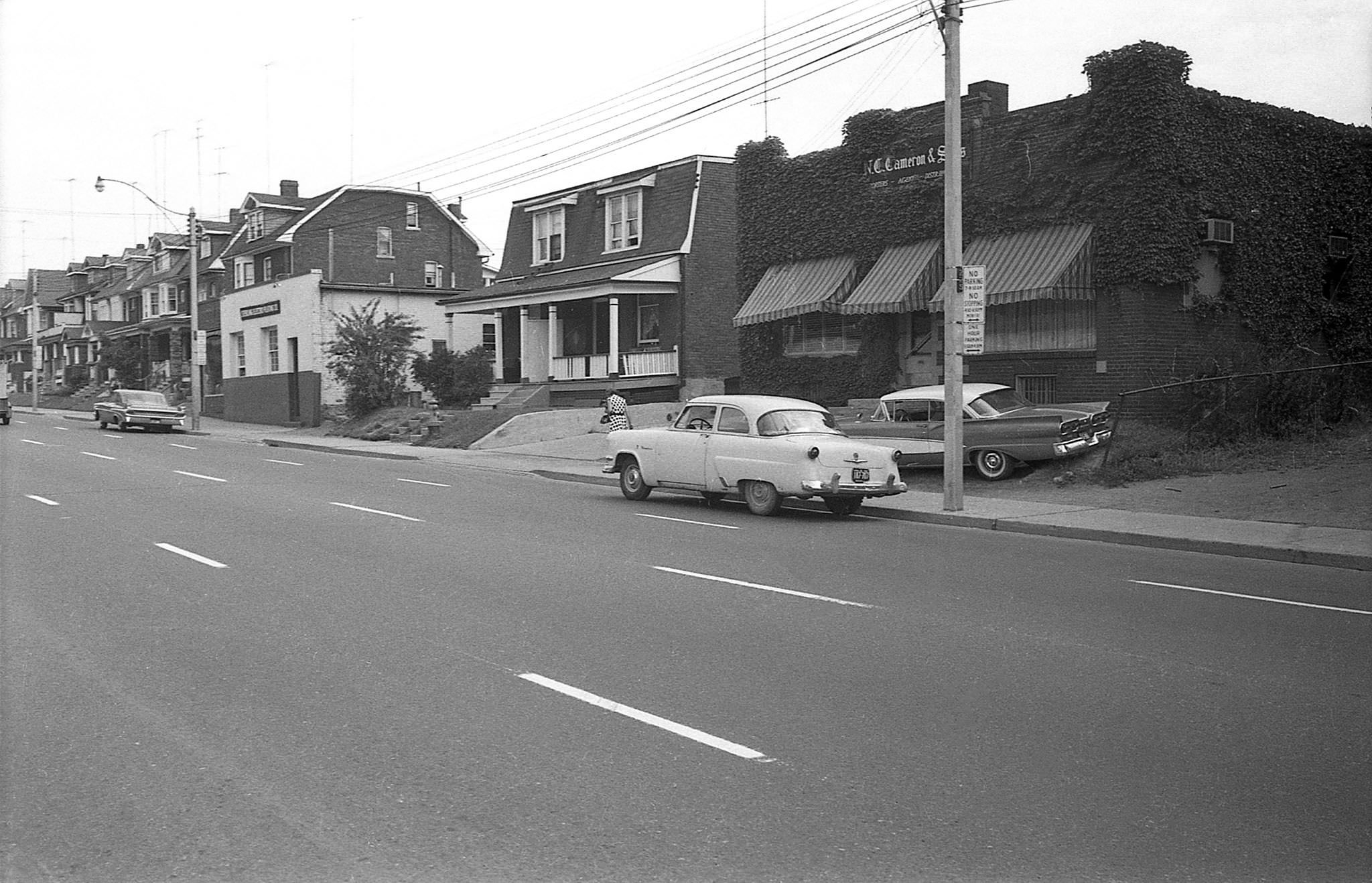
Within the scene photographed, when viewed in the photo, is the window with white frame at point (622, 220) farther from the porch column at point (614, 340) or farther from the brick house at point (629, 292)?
the porch column at point (614, 340)

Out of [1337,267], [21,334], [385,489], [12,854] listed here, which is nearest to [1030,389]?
[1337,267]

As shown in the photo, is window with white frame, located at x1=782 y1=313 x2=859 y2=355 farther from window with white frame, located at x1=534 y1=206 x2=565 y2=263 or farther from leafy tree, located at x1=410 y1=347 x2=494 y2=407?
leafy tree, located at x1=410 y1=347 x2=494 y2=407

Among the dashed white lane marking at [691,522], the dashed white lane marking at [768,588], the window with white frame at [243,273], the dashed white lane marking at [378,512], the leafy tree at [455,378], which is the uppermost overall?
the window with white frame at [243,273]

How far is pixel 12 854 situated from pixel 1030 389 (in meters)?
22.5

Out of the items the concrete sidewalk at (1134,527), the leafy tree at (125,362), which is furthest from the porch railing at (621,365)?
the leafy tree at (125,362)

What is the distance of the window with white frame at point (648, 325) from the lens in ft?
122

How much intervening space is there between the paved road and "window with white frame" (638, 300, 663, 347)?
24.1m

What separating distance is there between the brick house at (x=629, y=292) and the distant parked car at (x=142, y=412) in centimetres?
1107

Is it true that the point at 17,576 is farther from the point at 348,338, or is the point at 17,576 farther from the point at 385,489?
the point at 348,338

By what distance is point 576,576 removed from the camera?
11305 mm

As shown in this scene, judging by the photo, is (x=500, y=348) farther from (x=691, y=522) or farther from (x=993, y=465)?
(x=691, y=522)

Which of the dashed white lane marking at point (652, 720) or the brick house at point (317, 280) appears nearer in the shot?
the dashed white lane marking at point (652, 720)

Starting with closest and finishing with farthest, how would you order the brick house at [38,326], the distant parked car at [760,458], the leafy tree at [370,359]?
the distant parked car at [760,458], the leafy tree at [370,359], the brick house at [38,326]

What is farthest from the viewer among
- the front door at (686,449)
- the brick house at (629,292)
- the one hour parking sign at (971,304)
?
the brick house at (629,292)
